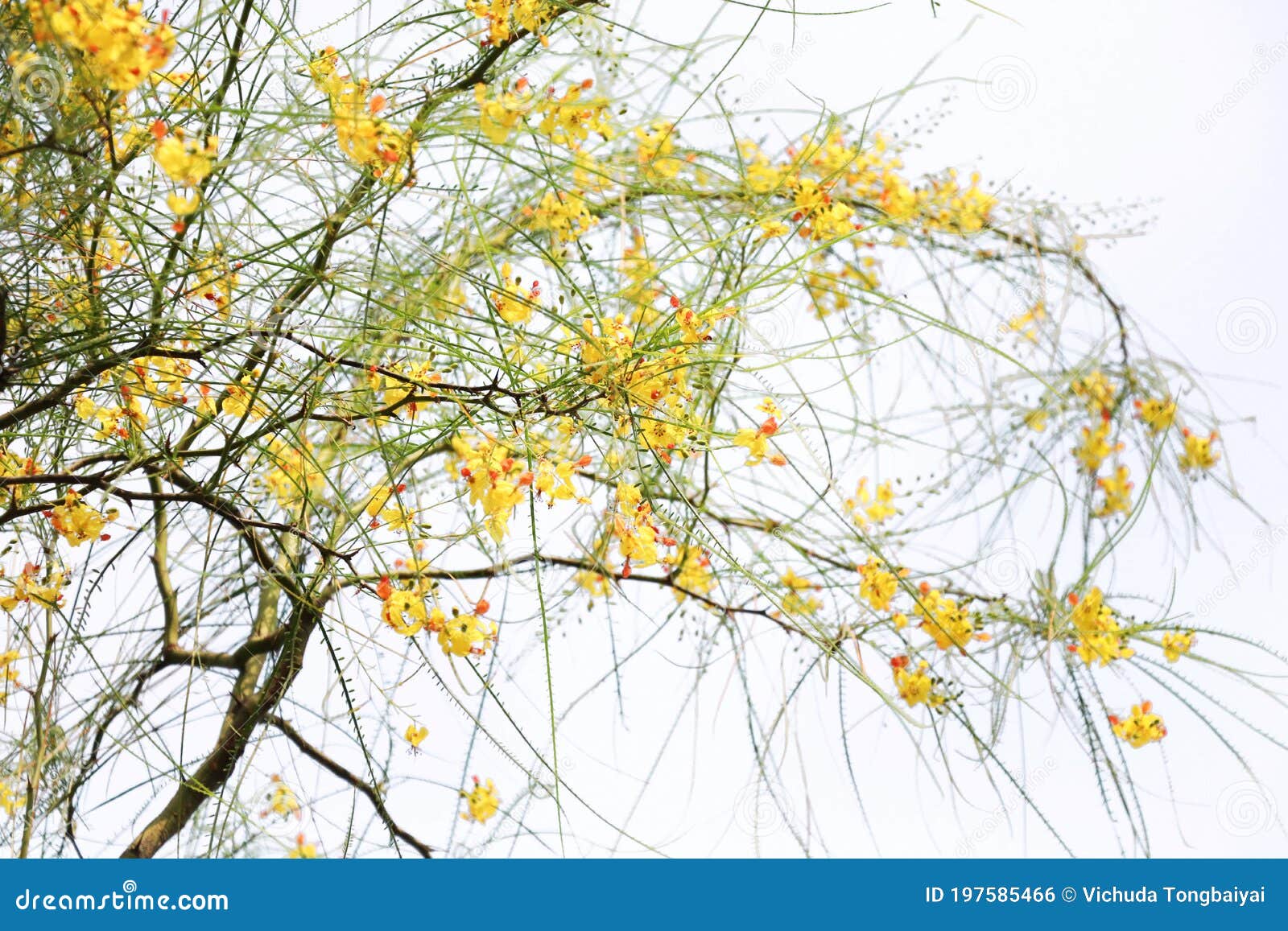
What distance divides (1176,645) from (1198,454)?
1.56 feet

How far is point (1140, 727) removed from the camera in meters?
1.31

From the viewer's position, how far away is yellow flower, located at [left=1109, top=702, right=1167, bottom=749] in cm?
130

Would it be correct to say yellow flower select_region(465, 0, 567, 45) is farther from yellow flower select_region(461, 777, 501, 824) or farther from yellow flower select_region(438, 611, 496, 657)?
yellow flower select_region(461, 777, 501, 824)

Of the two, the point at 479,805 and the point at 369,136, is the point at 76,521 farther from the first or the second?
the point at 479,805

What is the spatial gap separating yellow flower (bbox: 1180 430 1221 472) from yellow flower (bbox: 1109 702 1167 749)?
1.61 ft

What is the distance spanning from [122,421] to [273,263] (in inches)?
11.3

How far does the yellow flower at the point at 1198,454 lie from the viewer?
5.50 feet

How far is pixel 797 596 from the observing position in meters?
1.37

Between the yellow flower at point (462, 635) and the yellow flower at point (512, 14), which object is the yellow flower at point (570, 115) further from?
the yellow flower at point (462, 635)

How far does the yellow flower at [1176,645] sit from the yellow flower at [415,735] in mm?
786

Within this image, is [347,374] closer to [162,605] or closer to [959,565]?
[162,605]
